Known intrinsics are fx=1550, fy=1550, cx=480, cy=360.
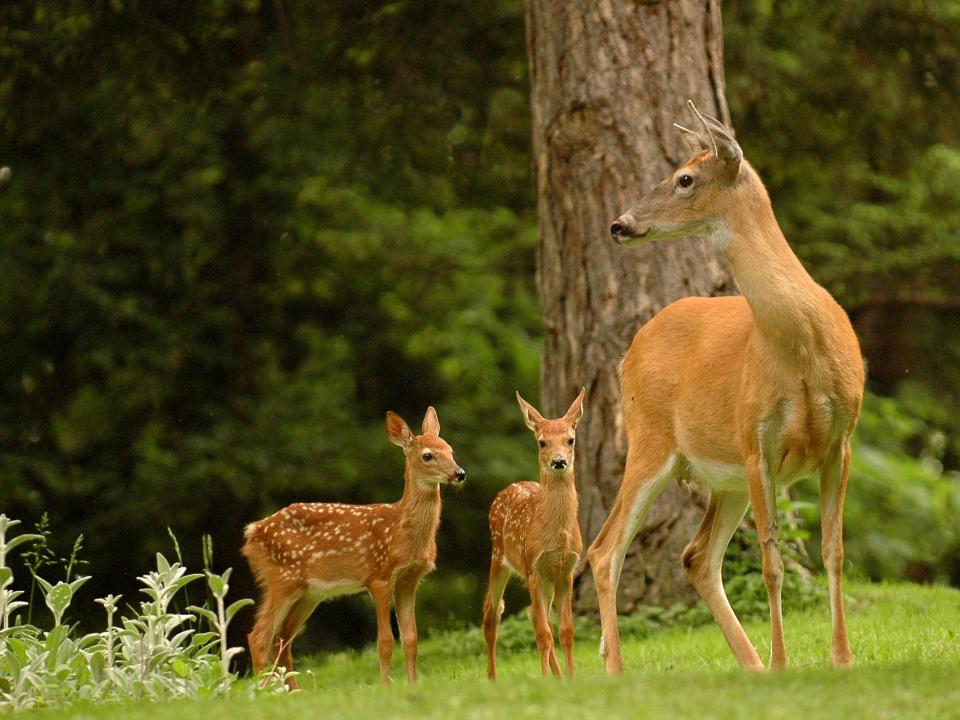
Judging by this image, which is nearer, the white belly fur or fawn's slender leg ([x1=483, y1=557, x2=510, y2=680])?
the white belly fur

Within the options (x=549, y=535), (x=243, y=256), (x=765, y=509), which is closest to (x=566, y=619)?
(x=549, y=535)

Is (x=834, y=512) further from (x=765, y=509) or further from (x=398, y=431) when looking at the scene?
(x=398, y=431)

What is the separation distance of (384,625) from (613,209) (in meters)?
3.29

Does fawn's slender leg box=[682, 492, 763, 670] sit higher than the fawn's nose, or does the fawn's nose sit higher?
the fawn's nose

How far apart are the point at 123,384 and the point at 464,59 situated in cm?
404

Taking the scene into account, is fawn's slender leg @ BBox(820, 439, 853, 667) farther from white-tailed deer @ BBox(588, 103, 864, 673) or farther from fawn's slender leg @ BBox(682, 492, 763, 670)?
fawn's slender leg @ BBox(682, 492, 763, 670)

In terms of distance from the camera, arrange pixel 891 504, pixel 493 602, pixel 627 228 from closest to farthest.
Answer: pixel 627 228, pixel 493 602, pixel 891 504

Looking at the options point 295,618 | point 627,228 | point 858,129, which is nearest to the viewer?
point 627,228

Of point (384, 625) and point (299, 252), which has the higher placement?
point (299, 252)

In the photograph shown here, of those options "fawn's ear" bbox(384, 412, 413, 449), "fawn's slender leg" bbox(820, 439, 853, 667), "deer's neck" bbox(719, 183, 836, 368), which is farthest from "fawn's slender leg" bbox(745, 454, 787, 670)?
"fawn's ear" bbox(384, 412, 413, 449)

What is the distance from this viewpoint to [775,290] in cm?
648

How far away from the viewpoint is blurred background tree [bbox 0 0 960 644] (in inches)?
510

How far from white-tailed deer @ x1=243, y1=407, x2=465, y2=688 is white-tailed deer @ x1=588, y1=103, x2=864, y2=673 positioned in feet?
3.48

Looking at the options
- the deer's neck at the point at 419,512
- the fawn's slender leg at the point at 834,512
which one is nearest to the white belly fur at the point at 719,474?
the fawn's slender leg at the point at 834,512
